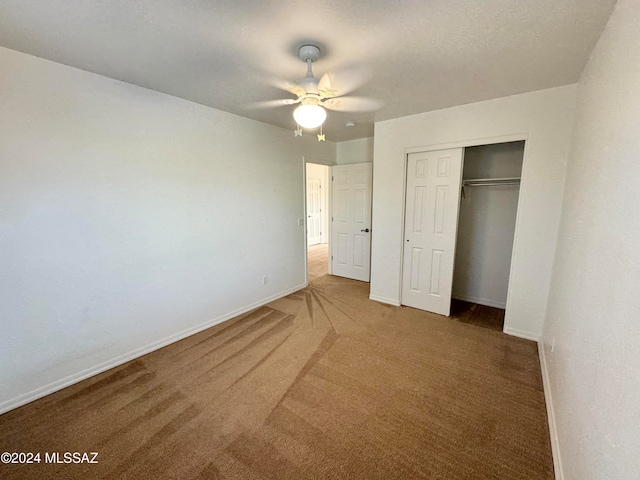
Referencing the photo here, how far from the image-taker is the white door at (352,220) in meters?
4.42

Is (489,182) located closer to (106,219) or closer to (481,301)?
(481,301)

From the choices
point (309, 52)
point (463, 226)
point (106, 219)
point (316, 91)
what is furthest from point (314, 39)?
point (463, 226)

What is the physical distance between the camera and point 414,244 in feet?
11.0

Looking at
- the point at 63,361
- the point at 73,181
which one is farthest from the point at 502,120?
the point at 63,361

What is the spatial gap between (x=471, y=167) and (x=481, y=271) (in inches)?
54.6

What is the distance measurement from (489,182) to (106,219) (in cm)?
401

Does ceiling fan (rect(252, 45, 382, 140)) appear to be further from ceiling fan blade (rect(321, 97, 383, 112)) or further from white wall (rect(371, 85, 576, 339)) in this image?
white wall (rect(371, 85, 576, 339))

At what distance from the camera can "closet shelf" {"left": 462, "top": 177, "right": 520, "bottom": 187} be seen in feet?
10.2

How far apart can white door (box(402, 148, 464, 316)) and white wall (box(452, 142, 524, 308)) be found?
724 mm

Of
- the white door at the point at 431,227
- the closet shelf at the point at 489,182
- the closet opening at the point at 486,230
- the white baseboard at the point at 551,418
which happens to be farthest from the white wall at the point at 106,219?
the white baseboard at the point at 551,418

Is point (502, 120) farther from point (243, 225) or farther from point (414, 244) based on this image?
point (243, 225)

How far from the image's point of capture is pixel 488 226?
3.46 metres

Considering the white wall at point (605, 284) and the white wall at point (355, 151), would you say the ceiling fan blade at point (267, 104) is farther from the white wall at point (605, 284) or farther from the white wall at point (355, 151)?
the white wall at point (605, 284)

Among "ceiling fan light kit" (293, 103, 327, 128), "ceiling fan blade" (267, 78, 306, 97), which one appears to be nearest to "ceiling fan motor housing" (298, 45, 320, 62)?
"ceiling fan light kit" (293, 103, 327, 128)
